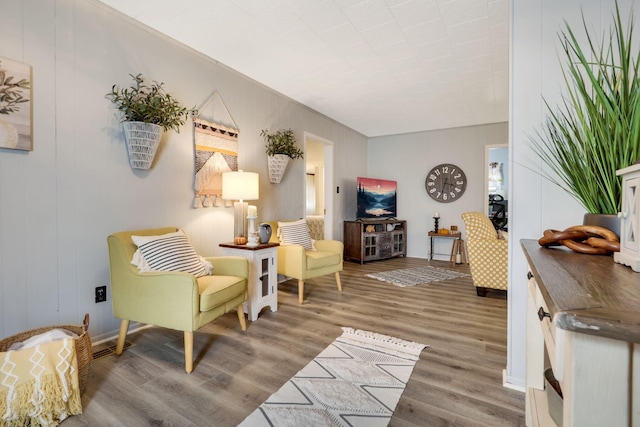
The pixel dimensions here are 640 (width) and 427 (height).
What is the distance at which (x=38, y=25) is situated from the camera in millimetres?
1929

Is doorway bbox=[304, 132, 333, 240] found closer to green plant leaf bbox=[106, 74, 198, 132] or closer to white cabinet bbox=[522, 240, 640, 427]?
green plant leaf bbox=[106, 74, 198, 132]

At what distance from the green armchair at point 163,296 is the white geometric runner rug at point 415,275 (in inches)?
99.1

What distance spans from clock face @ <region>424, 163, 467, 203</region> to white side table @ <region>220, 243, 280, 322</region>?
402 cm

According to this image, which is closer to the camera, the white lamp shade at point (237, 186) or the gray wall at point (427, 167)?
the white lamp shade at point (237, 186)

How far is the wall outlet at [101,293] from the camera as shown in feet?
7.38

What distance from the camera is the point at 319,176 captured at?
9070 millimetres

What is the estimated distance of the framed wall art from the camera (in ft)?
5.86

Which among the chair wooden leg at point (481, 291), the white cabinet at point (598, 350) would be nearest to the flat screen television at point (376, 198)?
the chair wooden leg at point (481, 291)

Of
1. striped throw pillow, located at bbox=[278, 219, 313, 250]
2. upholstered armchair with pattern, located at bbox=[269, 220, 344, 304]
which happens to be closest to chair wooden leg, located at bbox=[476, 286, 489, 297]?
upholstered armchair with pattern, located at bbox=[269, 220, 344, 304]

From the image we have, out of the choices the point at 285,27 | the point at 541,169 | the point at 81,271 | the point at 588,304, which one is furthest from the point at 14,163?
the point at 541,169

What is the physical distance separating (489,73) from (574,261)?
10.5ft

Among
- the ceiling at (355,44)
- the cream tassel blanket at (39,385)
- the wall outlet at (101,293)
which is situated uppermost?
the ceiling at (355,44)

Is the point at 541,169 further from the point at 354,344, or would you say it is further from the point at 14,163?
the point at 14,163

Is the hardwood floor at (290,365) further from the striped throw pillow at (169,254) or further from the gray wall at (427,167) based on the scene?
the gray wall at (427,167)
